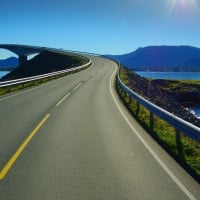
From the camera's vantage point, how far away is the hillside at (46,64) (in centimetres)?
9262

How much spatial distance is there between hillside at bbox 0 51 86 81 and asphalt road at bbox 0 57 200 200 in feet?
249

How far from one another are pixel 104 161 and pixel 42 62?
101409 millimetres

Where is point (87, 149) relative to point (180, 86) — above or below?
above

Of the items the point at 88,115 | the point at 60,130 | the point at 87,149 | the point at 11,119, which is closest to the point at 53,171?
the point at 87,149

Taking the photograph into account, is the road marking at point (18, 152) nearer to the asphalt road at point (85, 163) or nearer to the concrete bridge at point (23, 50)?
the asphalt road at point (85, 163)

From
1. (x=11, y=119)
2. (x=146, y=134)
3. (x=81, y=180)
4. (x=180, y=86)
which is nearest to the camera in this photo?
(x=81, y=180)

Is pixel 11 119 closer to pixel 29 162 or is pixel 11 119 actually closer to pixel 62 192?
pixel 29 162

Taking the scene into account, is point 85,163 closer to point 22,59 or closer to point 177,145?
point 177,145

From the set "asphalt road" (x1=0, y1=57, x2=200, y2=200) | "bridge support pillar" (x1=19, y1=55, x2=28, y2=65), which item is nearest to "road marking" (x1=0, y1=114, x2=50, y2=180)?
"asphalt road" (x1=0, y1=57, x2=200, y2=200)

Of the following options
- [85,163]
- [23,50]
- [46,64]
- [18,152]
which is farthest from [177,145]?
[23,50]

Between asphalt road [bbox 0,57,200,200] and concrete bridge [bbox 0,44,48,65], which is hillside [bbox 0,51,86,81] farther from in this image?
asphalt road [bbox 0,57,200,200]

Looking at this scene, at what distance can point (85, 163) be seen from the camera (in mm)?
8781

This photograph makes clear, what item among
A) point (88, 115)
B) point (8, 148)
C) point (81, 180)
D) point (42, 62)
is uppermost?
point (81, 180)

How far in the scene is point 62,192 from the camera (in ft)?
22.0
